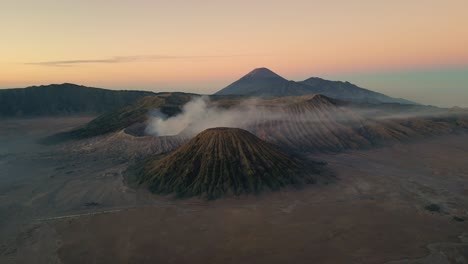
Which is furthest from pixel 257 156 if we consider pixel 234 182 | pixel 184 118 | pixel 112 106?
pixel 112 106

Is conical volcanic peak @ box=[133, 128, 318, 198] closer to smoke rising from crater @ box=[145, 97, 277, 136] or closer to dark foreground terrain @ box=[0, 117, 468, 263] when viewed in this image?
dark foreground terrain @ box=[0, 117, 468, 263]

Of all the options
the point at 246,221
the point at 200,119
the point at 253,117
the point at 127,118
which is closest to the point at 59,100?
the point at 127,118

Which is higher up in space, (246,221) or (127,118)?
(127,118)

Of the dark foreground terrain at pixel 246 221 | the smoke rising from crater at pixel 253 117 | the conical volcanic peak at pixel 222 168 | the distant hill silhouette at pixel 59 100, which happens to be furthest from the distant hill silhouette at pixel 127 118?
the distant hill silhouette at pixel 59 100

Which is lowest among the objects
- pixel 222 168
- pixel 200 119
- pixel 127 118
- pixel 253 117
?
pixel 222 168

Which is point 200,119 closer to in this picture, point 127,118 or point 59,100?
point 127,118

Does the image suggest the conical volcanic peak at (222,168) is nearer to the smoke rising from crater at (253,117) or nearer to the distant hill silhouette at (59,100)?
the smoke rising from crater at (253,117)

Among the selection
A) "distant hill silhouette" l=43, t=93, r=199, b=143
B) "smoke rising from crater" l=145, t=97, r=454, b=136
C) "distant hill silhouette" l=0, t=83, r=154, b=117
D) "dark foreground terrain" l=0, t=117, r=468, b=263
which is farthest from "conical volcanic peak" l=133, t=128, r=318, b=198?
"distant hill silhouette" l=0, t=83, r=154, b=117
